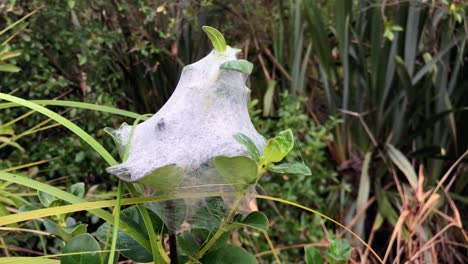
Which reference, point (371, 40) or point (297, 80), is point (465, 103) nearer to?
point (371, 40)

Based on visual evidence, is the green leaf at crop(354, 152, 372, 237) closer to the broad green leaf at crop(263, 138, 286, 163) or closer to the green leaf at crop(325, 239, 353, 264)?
the green leaf at crop(325, 239, 353, 264)

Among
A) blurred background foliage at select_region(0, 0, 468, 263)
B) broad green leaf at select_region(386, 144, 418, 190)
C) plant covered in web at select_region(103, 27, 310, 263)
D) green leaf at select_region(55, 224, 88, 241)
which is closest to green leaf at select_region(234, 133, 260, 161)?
plant covered in web at select_region(103, 27, 310, 263)

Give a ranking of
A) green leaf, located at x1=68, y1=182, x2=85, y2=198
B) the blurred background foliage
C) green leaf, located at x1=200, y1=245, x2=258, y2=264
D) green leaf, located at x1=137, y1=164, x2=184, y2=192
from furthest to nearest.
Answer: the blurred background foliage
green leaf, located at x1=68, y1=182, x2=85, y2=198
green leaf, located at x1=200, y1=245, x2=258, y2=264
green leaf, located at x1=137, y1=164, x2=184, y2=192

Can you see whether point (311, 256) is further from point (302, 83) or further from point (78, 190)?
point (302, 83)

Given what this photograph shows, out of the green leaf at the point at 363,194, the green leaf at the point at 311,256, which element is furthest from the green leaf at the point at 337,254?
the green leaf at the point at 363,194

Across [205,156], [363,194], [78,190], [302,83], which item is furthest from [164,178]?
[302,83]

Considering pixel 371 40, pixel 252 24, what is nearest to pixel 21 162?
pixel 252 24

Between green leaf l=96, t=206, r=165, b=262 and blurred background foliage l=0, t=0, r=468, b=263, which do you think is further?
blurred background foliage l=0, t=0, r=468, b=263
